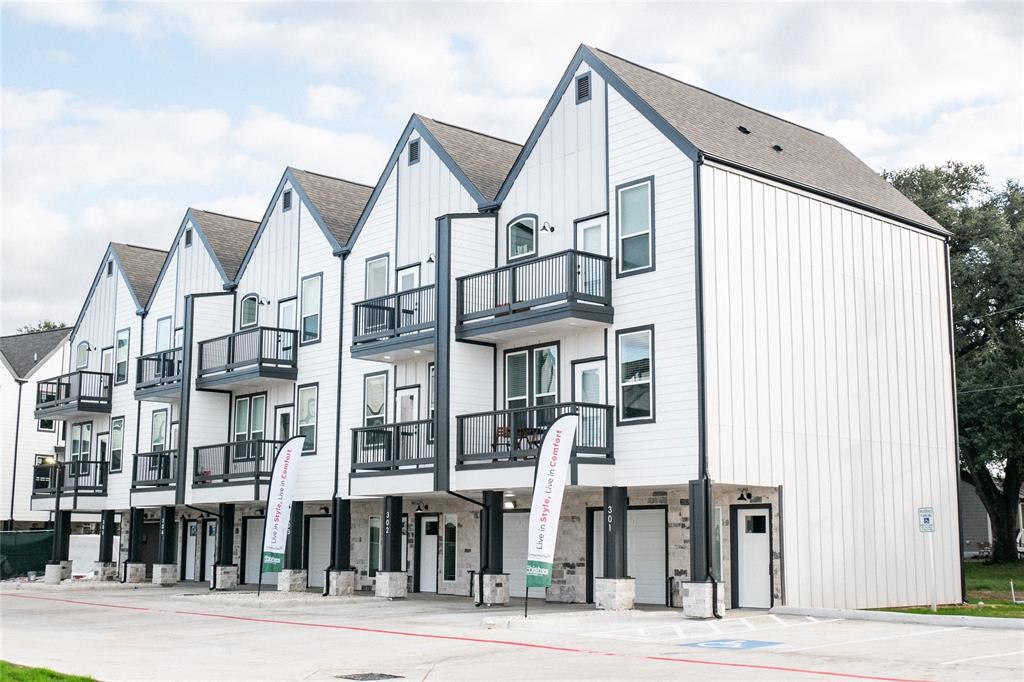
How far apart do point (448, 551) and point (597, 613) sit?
955 cm

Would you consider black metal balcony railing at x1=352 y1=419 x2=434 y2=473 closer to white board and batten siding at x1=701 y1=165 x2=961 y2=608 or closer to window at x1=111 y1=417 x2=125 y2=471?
white board and batten siding at x1=701 y1=165 x2=961 y2=608

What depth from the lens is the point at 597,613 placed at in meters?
21.5

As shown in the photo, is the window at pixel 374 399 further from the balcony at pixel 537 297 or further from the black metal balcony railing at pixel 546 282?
the black metal balcony railing at pixel 546 282

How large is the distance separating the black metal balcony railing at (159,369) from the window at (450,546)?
11.1 m

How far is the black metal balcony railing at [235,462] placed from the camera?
3250 centimetres

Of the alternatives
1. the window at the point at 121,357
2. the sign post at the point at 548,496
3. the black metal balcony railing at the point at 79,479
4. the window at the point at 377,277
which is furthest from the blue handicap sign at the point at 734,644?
the window at the point at 121,357

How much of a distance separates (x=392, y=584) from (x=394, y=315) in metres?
6.56

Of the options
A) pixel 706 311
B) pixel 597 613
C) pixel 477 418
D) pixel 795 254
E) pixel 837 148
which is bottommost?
pixel 597 613

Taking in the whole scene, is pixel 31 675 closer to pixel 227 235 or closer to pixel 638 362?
pixel 638 362

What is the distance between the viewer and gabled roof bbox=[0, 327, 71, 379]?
56.2 m

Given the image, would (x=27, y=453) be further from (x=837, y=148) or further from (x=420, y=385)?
(x=837, y=148)

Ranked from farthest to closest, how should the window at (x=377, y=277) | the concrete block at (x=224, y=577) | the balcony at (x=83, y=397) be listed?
1. the balcony at (x=83, y=397)
2. the concrete block at (x=224, y=577)
3. the window at (x=377, y=277)

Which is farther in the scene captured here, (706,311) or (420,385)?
(420,385)

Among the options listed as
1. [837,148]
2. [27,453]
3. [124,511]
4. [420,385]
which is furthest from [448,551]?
[27,453]
